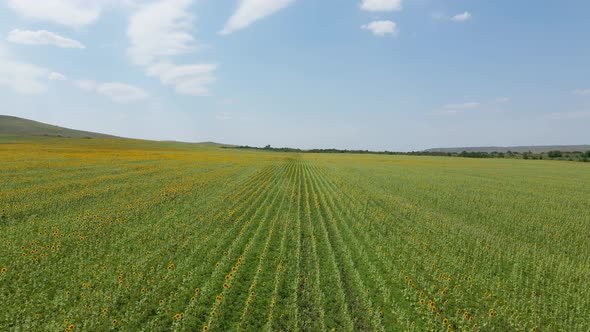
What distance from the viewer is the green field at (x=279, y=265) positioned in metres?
6.77

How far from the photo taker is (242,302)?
7.27 m

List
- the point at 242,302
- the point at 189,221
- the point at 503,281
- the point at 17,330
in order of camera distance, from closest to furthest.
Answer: the point at 17,330 → the point at 242,302 → the point at 503,281 → the point at 189,221

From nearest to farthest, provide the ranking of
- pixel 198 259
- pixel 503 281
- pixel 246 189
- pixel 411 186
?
pixel 503 281
pixel 198 259
pixel 246 189
pixel 411 186

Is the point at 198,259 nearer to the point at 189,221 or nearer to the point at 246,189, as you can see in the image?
the point at 189,221

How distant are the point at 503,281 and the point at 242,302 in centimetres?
782

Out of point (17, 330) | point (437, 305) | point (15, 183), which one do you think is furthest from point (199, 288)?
point (15, 183)

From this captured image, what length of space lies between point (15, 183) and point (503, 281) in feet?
90.9

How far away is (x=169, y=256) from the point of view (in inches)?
386

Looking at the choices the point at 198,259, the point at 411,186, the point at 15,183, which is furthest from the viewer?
the point at 411,186

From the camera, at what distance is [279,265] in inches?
363

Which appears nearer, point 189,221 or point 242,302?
point 242,302

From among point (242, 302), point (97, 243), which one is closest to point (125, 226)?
point (97, 243)

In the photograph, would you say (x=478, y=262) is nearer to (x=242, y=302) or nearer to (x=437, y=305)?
(x=437, y=305)

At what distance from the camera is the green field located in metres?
6.77
